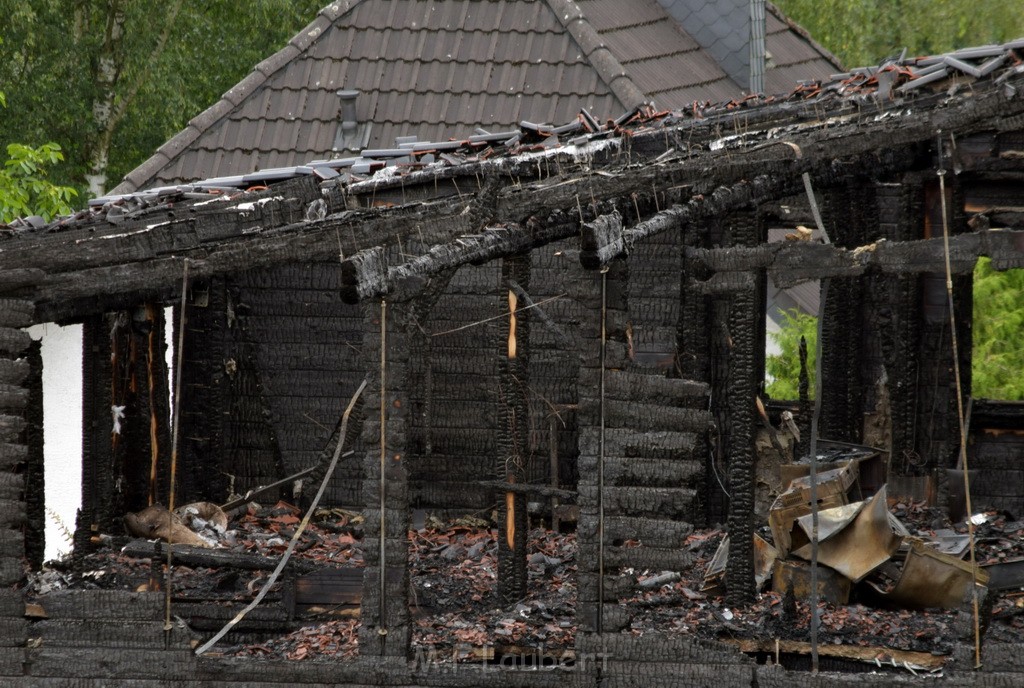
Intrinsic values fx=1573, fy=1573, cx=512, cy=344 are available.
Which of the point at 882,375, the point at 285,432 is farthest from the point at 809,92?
the point at 285,432

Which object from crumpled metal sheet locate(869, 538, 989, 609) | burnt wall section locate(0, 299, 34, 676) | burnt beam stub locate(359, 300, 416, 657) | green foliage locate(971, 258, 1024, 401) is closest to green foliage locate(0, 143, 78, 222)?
burnt wall section locate(0, 299, 34, 676)

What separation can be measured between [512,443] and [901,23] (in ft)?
74.9

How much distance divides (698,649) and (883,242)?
258 cm

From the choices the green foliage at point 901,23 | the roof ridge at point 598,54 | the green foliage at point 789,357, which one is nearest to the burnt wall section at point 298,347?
the roof ridge at point 598,54

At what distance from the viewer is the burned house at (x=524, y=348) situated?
8531 mm

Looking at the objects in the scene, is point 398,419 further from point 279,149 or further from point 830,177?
point 279,149

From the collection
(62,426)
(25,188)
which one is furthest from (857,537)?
(25,188)

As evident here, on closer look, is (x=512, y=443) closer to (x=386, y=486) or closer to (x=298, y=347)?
(x=386, y=486)

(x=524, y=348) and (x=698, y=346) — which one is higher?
(x=698, y=346)

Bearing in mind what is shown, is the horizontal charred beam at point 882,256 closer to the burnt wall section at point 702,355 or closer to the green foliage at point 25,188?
the burnt wall section at point 702,355

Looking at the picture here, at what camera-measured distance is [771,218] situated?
13719 millimetres

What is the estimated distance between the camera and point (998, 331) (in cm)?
2166

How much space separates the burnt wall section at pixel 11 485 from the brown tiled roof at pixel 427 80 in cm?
641

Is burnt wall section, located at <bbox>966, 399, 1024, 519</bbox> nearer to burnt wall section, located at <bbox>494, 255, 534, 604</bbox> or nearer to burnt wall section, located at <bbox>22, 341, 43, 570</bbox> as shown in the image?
burnt wall section, located at <bbox>494, 255, 534, 604</bbox>
